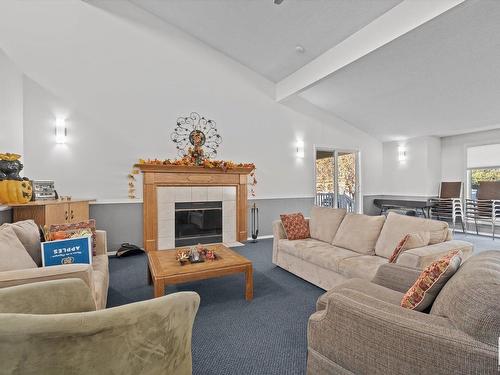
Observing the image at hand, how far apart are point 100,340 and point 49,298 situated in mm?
492

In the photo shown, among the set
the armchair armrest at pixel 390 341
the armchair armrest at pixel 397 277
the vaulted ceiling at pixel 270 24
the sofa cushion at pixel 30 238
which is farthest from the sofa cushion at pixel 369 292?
the vaulted ceiling at pixel 270 24

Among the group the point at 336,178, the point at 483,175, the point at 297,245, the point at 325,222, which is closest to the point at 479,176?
the point at 483,175

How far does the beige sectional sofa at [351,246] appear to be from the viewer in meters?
2.32

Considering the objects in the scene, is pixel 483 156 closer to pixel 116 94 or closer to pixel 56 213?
pixel 116 94

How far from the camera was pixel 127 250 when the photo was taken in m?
4.23

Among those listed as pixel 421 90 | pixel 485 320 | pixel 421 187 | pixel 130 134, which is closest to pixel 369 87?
pixel 421 90

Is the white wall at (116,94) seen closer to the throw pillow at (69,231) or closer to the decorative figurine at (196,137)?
the decorative figurine at (196,137)

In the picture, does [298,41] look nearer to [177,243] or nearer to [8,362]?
[177,243]

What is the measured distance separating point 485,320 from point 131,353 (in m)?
1.22

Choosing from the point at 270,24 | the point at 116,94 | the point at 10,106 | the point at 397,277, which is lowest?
the point at 397,277

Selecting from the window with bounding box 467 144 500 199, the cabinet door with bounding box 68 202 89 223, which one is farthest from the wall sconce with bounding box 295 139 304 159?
the cabinet door with bounding box 68 202 89 223

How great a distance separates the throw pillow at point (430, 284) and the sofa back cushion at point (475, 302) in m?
0.09

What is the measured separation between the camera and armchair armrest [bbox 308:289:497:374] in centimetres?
94

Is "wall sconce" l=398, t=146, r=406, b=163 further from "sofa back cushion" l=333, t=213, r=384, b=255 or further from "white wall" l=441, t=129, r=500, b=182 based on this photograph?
"sofa back cushion" l=333, t=213, r=384, b=255
